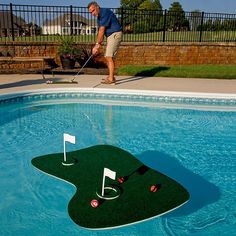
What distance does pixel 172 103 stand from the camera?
25.2 feet

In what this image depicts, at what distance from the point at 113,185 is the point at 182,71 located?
7.71 metres

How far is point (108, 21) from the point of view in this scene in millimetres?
7578

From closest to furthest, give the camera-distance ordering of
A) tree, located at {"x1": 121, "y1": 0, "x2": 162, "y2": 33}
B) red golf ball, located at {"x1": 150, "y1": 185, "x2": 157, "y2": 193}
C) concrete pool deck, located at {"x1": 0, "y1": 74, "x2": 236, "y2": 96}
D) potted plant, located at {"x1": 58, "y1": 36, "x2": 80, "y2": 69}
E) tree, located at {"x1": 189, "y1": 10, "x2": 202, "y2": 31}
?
red golf ball, located at {"x1": 150, "y1": 185, "x2": 157, "y2": 193} < concrete pool deck, located at {"x1": 0, "y1": 74, "x2": 236, "y2": 96} < potted plant, located at {"x1": 58, "y1": 36, "x2": 80, "y2": 69} < tree, located at {"x1": 121, "y1": 0, "x2": 162, "y2": 33} < tree, located at {"x1": 189, "y1": 10, "x2": 202, "y2": 31}

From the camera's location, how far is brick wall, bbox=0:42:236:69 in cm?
1129

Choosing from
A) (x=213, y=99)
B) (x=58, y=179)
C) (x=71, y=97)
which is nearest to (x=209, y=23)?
(x=213, y=99)

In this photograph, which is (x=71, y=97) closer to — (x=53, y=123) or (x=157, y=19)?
(x=53, y=123)

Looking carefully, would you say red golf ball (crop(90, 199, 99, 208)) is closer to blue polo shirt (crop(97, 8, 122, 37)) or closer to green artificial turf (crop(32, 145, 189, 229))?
green artificial turf (crop(32, 145, 189, 229))

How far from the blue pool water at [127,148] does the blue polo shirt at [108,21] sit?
172 centimetres

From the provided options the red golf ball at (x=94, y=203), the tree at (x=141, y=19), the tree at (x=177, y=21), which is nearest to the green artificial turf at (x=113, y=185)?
the red golf ball at (x=94, y=203)

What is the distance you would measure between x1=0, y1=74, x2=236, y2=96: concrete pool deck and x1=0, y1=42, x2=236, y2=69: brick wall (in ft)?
5.10

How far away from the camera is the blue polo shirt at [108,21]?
24.7ft

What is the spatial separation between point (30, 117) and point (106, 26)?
3004 mm

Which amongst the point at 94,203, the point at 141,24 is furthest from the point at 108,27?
the point at 141,24

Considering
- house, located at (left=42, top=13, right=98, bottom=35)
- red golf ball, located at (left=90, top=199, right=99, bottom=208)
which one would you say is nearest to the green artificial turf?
red golf ball, located at (left=90, top=199, right=99, bottom=208)
